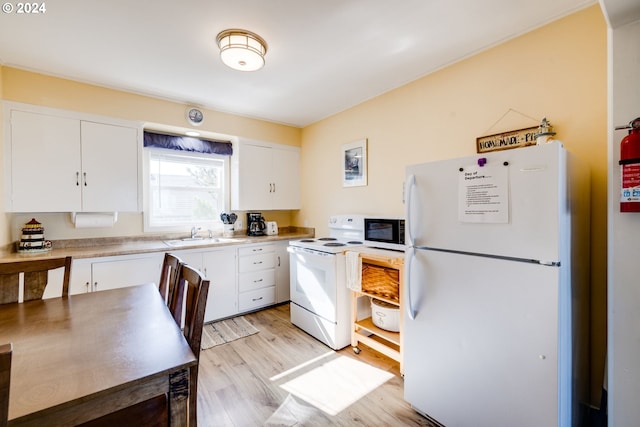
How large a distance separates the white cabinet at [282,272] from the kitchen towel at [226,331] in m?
0.60

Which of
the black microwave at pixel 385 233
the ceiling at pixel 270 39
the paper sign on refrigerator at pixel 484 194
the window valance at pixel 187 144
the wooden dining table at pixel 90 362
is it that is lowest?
the wooden dining table at pixel 90 362

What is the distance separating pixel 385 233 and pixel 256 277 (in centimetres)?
177

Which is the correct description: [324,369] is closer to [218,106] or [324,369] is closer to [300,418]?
[300,418]

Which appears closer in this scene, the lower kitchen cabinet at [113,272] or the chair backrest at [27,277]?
the chair backrest at [27,277]

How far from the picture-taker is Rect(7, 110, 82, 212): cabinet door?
2291mm

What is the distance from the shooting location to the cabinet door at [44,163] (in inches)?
90.2

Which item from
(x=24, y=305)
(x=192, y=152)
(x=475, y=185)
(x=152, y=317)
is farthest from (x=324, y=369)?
(x=192, y=152)

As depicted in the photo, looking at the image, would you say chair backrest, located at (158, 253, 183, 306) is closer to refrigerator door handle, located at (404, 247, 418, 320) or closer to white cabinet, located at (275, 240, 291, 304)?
refrigerator door handle, located at (404, 247, 418, 320)

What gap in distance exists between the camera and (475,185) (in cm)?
142

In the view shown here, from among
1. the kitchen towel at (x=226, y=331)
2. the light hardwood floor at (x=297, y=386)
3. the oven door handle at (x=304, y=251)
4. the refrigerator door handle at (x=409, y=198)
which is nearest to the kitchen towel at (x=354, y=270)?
the oven door handle at (x=304, y=251)

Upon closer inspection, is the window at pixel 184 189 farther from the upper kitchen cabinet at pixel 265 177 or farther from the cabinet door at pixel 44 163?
the cabinet door at pixel 44 163

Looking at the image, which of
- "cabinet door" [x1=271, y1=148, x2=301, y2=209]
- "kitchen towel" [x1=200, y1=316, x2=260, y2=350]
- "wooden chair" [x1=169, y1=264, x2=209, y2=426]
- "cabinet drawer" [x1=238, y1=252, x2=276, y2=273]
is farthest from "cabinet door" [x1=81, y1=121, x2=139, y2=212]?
"wooden chair" [x1=169, y1=264, x2=209, y2=426]

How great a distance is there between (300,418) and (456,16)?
2.74m

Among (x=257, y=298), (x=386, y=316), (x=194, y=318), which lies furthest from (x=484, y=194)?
(x=257, y=298)
